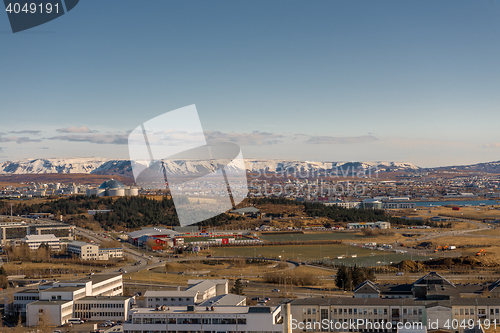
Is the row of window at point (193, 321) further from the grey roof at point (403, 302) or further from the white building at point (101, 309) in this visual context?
the white building at point (101, 309)

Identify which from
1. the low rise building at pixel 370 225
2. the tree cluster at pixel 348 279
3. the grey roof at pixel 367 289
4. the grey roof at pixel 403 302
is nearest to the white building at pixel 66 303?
the grey roof at pixel 403 302

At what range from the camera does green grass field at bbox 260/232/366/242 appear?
1972cm

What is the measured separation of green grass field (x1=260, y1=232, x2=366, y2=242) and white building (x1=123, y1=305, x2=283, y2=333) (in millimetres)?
13558

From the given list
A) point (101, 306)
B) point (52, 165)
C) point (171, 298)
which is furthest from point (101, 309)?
point (52, 165)

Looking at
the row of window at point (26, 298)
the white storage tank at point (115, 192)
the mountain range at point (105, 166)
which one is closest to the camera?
the row of window at point (26, 298)

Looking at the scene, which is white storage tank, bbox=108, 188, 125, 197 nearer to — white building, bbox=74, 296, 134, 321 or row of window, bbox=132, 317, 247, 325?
white building, bbox=74, 296, 134, 321

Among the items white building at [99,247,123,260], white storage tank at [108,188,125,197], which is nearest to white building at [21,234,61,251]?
white building at [99,247,123,260]

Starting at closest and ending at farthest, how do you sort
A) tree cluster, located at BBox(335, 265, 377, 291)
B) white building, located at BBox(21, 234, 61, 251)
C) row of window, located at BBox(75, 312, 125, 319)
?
row of window, located at BBox(75, 312, 125, 319), tree cluster, located at BBox(335, 265, 377, 291), white building, located at BBox(21, 234, 61, 251)

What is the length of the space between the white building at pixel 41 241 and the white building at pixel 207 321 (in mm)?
11665

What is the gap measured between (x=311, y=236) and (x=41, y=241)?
33.1ft

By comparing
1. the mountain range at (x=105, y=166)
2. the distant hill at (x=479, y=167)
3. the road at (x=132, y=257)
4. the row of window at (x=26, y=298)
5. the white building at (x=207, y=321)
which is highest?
the mountain range at (x=105, y=166)

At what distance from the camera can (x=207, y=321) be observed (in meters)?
5.87

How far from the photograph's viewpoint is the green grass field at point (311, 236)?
1972 centimetres

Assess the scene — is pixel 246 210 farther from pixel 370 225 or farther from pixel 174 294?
pixel 174 294
